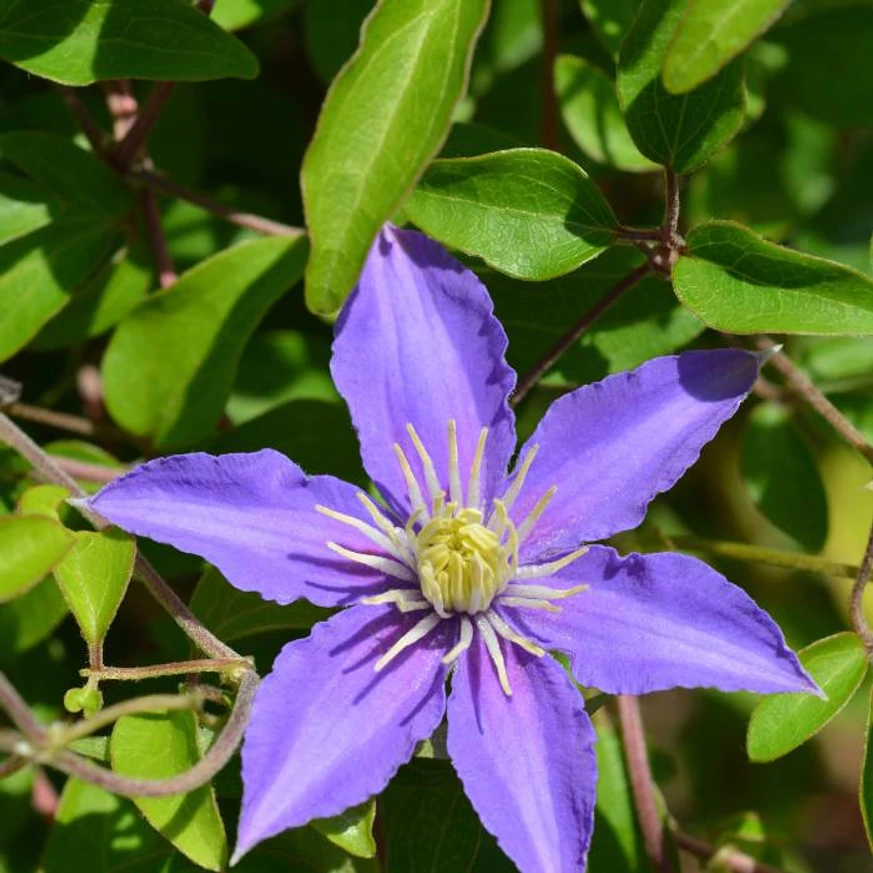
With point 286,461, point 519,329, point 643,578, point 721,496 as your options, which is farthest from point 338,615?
point 721,496

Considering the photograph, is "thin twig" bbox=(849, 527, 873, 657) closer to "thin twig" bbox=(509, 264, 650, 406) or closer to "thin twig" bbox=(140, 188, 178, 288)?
"thin twig" bbox=(509, 264, 650, 406)

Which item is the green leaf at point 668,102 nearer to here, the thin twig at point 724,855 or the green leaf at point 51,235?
the green leaf at point 51,235

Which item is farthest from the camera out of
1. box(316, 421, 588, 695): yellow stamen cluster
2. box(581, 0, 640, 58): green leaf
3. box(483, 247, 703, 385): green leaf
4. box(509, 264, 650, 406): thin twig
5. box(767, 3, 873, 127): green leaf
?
box(767, 3, 873, 127): green leaf

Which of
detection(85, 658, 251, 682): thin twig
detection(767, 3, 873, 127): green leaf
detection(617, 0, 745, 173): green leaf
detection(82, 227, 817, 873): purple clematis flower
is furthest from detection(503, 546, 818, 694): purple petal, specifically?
detection(767, 3, 873, 127): green leaf

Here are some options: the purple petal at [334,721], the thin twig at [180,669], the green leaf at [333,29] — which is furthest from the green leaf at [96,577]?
the green leaf at [333,29]

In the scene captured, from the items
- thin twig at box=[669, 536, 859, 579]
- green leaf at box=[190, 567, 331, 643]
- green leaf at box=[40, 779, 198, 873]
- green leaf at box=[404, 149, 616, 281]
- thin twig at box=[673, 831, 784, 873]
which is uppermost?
green leaf at box=[404, 149, 616, 281]

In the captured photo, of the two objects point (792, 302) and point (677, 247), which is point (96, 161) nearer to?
point (677, 247)

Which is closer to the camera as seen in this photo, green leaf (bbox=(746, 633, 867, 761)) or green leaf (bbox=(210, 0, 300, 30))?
green leaf (bbox=(746, 633, 867, 761))
